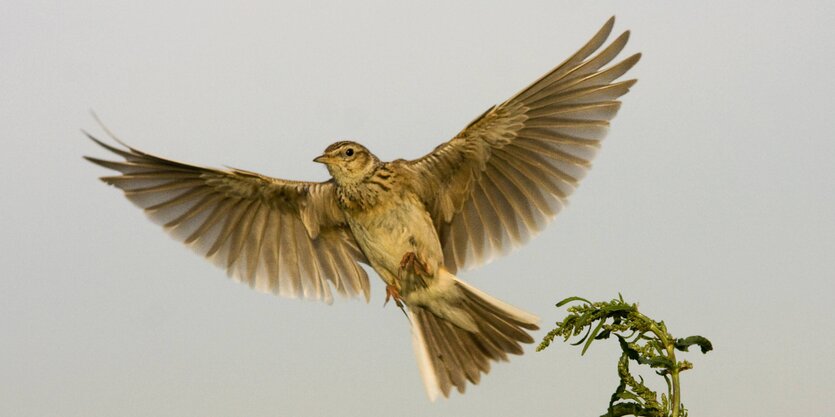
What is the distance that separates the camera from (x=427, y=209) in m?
6.51

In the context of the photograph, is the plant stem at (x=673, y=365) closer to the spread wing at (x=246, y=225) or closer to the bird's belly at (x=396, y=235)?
the bird's belly at (x=396, y=235)

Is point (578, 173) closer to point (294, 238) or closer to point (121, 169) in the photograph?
point (294, 238)

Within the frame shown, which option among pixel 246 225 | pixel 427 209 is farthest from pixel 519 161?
pixel 246 225

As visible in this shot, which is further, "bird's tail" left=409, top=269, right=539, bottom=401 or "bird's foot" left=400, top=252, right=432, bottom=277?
"bird's tail" left=409, top=269, right=539, bottom=401

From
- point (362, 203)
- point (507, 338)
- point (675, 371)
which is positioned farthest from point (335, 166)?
point (675, 371)

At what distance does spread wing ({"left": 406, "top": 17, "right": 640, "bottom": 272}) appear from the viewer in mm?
6484

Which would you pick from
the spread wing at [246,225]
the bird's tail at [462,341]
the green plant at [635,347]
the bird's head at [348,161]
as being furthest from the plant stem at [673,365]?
the spread wing at [246,225]

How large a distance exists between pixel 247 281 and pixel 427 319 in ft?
5.54

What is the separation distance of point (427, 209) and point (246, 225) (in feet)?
5.50

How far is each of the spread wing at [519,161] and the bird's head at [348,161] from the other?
1.04ft

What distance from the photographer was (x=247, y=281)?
7.45m

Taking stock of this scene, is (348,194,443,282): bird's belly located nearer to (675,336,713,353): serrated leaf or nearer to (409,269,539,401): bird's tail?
(409,269,539,401): bird's tail

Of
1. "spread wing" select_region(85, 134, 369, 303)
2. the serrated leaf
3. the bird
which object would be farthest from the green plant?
"spread wing" select_region(85, 134, 369, 303)

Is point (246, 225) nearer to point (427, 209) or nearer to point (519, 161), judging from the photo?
point (427, 209)
